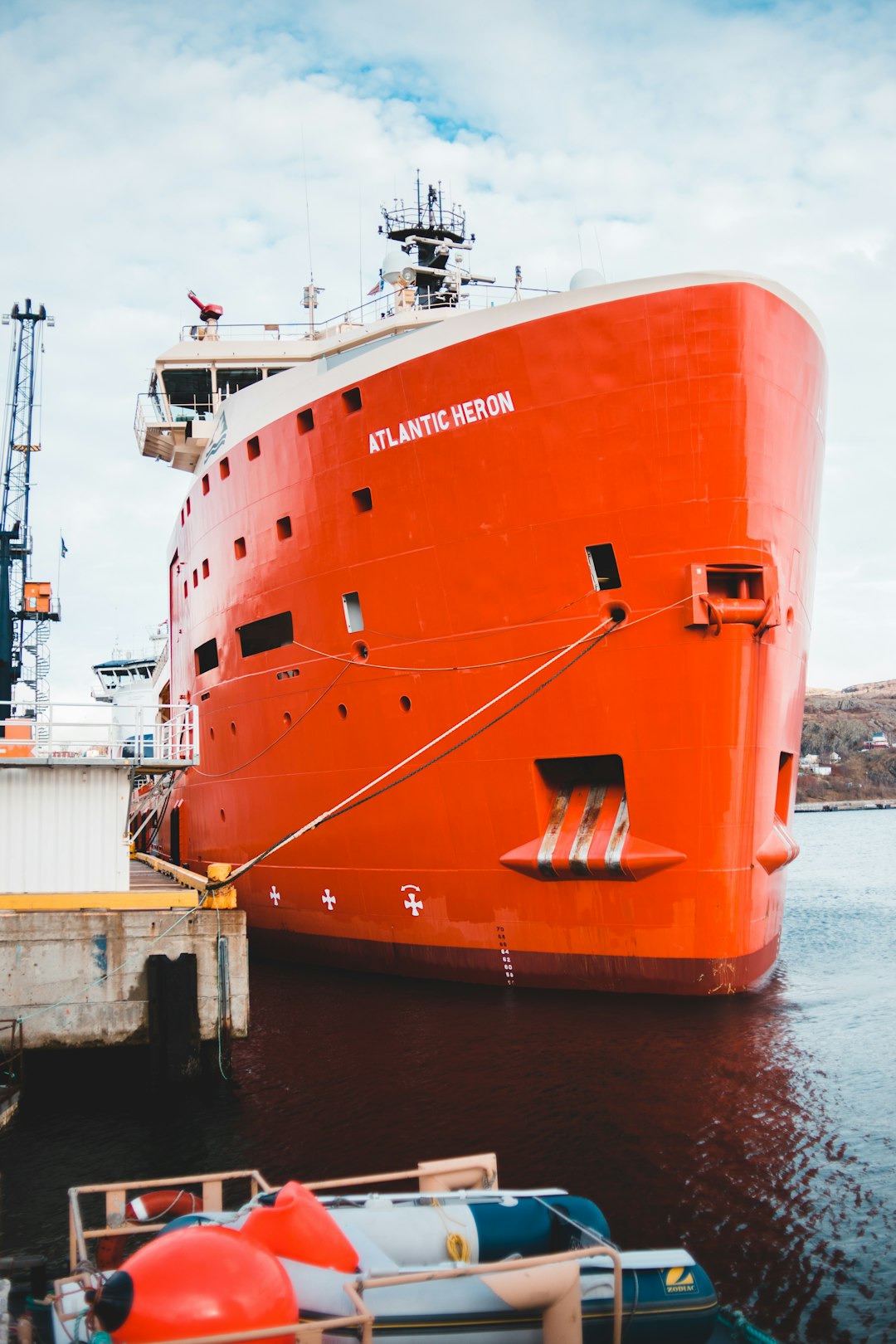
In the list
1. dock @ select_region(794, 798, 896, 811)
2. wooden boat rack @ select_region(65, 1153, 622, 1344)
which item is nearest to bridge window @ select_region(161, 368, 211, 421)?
wooden boat rack @ select_region(65, 1153, 622, 1344)

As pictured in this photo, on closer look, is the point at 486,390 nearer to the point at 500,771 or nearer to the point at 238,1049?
the point at 500,771

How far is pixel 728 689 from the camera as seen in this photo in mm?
11727

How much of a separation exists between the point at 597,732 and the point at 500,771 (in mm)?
1380

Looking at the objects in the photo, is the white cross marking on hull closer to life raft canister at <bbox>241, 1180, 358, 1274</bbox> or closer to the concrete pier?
the concrete pier

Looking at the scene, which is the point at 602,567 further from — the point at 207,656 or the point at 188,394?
the point at 188,394

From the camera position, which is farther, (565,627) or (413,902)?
(413,902)

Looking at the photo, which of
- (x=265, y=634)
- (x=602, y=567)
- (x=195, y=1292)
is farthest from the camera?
(x=265, y=634)

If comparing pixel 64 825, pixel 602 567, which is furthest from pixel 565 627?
pixel 64 825

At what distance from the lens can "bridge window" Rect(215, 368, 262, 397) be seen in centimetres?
2091

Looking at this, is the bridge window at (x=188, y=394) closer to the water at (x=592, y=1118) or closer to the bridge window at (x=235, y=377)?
the bridge window at (x=235, y=377)

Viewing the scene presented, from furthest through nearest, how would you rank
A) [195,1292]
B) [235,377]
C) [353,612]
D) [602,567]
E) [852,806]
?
1. [852,806]
2. [235,377]
3. [353,612]
4. [602,567]
5. [195,1292]

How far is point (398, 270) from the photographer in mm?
18844

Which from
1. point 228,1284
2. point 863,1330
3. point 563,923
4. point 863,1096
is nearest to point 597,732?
point 563,923

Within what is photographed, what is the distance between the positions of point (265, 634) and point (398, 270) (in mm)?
7620
